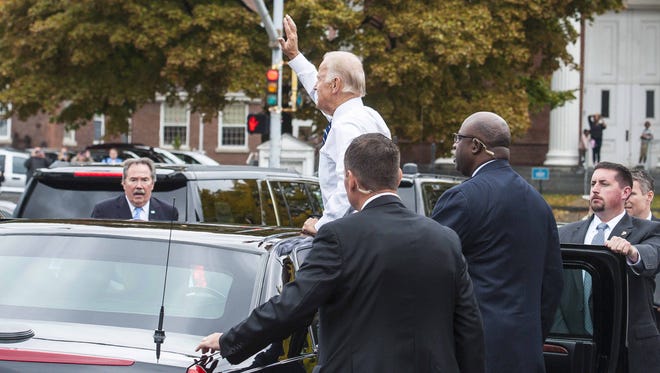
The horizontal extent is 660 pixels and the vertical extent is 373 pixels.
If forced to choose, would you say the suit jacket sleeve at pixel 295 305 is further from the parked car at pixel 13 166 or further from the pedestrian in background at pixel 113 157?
the parked car at pixel 13 166

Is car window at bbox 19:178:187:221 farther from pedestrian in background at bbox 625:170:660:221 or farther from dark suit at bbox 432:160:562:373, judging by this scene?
dark suit at bbox 432:160:562:373

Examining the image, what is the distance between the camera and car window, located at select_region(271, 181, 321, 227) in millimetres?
9266

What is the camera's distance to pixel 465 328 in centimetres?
397

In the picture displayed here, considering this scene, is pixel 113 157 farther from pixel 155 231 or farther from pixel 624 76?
pixel 155 231

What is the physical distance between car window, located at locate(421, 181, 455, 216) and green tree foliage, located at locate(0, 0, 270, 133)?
14.5 metres

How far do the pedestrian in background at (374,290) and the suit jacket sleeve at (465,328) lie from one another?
0.02 metres

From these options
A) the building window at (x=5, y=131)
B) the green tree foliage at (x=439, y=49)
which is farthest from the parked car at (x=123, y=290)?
the building window at (x=5, y=131)

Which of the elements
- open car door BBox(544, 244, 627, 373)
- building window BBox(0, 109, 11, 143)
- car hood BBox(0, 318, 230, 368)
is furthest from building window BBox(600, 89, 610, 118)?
car hood BBox(0, 318, 230, 368)

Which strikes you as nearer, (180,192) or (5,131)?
(180,192)

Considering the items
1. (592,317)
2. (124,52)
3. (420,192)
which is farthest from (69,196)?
(124,52)

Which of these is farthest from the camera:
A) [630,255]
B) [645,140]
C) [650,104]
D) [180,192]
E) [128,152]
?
[650,104]

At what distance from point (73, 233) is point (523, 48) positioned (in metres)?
22.0

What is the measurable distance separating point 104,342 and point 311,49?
22.1m

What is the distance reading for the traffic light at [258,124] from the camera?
75.7 feet
